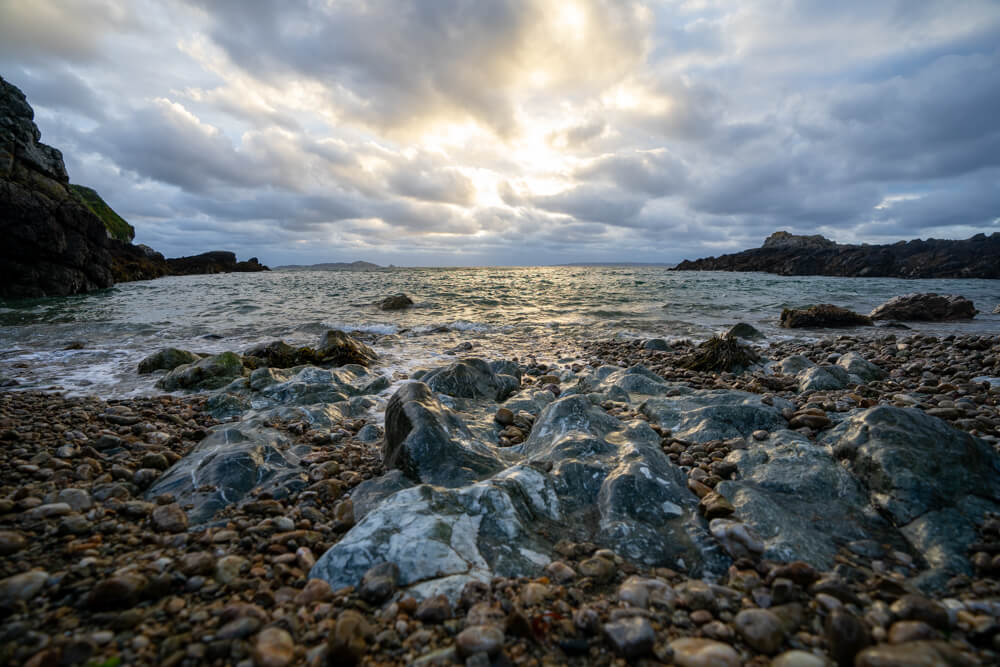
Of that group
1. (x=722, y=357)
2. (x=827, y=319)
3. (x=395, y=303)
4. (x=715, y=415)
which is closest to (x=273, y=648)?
(x=715, y=415)

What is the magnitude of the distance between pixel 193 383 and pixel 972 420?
9.26 meters

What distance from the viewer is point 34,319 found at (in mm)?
12484

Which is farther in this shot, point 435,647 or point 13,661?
point 435,647

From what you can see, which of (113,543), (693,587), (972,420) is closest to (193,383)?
(113,543)

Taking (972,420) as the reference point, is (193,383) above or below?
below

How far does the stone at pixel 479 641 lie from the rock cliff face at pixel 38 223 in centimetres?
2989

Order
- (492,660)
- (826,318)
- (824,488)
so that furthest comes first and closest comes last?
1. (826,318)
2. (824,488)
3. (492,660)

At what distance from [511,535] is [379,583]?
84 cm

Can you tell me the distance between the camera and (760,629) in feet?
5.27

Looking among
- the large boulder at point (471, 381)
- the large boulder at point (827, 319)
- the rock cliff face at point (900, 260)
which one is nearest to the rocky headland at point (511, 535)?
the large boulder at point (471, 381)

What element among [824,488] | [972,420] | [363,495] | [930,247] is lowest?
[363,495]

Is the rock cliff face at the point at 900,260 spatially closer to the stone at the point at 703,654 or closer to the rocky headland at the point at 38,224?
the stone at the point at 703,654

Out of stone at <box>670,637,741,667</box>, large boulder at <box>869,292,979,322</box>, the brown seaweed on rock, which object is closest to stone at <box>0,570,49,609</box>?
stone at <box>670,637,741,667</box>

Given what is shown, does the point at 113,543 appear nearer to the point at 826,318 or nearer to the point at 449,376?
the point at 449,376
